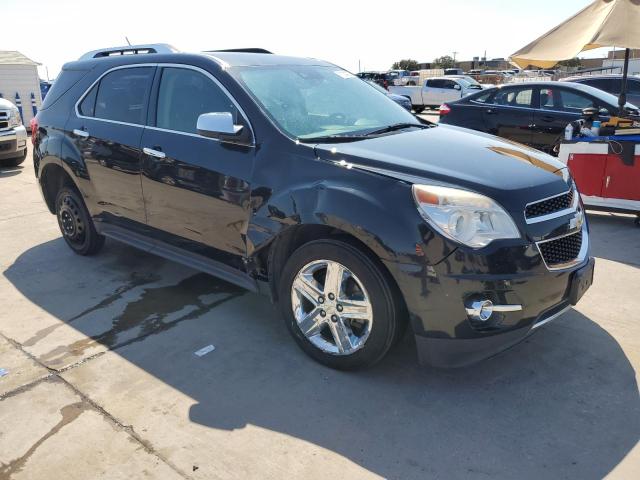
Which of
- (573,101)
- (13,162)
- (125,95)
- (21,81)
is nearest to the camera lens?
(125,95)

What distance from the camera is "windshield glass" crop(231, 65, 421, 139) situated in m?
3.59

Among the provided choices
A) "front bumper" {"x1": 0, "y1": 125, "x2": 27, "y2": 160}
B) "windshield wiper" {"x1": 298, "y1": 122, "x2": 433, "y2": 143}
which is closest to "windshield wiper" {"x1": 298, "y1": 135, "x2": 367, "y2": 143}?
"windshield wiper" {"x1": 298, "y1": 122, "x2": 433, "y2": 143}

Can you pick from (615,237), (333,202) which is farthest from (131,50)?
(615,237)

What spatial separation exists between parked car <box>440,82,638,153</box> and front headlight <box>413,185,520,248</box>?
5.91 metres

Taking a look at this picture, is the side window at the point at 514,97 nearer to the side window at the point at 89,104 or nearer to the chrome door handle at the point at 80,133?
the side window at the point at 89,104

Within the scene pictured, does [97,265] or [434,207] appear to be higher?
[434,207]

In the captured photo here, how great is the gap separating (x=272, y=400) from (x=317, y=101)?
2.01 meters

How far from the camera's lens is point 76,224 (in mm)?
5316

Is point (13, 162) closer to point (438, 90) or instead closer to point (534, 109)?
point (534, 109)

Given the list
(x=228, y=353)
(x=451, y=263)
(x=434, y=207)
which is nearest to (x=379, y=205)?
(x=434, y=207)

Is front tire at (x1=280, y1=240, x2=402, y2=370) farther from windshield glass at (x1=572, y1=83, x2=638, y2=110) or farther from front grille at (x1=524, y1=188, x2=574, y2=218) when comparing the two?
windshield glass at (x1=572, y1=83, x2=638, y2=110)

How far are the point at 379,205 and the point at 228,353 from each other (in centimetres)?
144

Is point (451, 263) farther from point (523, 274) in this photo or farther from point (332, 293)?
point (332, 293)

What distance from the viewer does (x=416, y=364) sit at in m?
3.38
